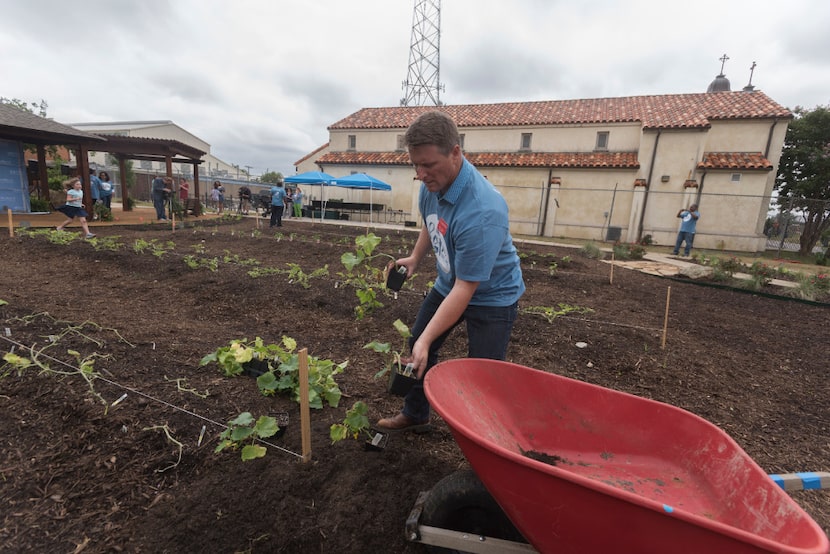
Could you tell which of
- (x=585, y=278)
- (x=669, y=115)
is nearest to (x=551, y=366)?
(x=585, y=278)

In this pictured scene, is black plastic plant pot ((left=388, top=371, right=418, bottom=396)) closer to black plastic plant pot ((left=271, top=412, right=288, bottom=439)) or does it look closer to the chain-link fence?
black plastic plant pot ((left=271, top=412, right=288, bottom=439))

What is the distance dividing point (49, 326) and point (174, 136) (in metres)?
52.9

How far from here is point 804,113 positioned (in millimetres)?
19359

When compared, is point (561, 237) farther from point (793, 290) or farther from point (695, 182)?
point (793, 290)

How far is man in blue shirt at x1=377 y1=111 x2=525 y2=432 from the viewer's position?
1.56 metres

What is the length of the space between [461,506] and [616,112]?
20813 millimetres

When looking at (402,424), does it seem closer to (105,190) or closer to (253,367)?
(253,367)

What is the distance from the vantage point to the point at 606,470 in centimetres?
166

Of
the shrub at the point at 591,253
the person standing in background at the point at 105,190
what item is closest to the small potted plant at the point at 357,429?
the shrub at the point at 591,253

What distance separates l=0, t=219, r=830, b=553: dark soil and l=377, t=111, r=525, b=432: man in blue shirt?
2.09ft

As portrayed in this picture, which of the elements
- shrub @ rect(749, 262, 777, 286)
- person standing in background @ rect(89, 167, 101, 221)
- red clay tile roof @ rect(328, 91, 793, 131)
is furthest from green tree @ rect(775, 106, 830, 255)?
person standing in background @ rect(89, 167, 101, 221)

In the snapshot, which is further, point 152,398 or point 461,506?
point 152,398

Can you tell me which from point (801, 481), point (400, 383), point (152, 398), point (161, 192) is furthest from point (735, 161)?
point (161, 192)

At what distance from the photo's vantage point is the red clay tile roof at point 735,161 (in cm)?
1417
